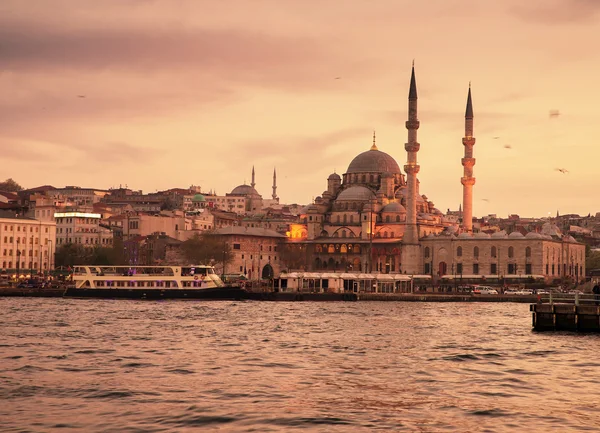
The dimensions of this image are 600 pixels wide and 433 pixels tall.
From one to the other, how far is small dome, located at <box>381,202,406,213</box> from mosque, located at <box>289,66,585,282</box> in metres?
0.11

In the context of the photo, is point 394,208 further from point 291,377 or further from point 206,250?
point 291,377

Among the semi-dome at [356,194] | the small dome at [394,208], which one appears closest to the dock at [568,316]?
the small dome at [394,208]

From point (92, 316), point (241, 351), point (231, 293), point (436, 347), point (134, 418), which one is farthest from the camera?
point (231, 293)

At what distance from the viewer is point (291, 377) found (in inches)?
965

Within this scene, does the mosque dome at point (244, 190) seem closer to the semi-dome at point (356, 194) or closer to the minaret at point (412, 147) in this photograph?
the semi-dome at point (356, 194)

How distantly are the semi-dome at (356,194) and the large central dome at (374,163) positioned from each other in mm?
3301

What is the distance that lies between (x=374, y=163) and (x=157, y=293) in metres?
50.3

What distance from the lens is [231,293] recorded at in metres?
67.8

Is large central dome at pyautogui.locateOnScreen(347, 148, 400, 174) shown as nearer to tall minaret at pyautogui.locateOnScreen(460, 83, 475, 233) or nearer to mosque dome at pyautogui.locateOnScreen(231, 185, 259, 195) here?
tall minaret at pyautogui.locateOnScreen(460, 83, 475, 233)

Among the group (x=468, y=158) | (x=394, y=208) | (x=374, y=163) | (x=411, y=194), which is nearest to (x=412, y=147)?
(x=411, y=194)

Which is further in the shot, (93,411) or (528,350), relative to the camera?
(528,350)

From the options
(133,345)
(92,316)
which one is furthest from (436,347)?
(92,316)

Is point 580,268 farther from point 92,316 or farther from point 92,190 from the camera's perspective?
point 92,190

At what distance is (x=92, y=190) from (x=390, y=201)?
2762 inches
